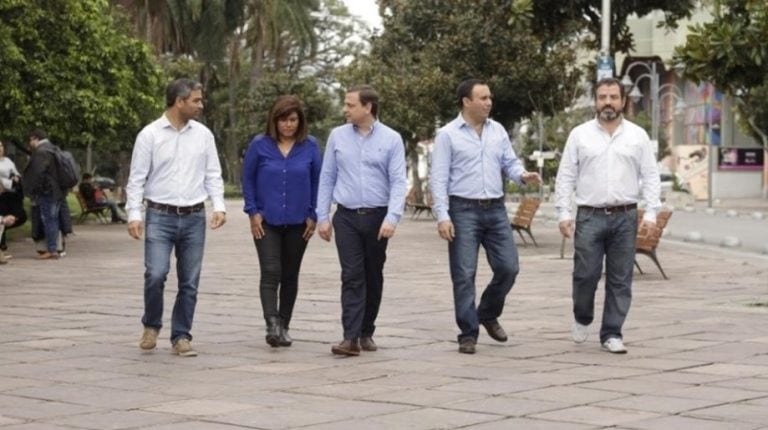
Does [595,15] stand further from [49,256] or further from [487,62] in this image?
[49,256]

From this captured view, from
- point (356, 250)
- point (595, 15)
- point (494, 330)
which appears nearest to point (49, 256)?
point (595, 15)

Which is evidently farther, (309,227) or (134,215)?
(309,227)

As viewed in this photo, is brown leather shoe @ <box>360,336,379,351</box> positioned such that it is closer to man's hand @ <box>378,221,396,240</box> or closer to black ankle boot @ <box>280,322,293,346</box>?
black ankle boot @ <box>280,322,293,346</box>

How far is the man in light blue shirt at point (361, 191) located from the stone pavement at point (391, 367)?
50 centimetres

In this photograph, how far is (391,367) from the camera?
34.3 ft

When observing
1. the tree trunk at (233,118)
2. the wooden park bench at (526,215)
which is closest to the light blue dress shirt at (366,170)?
the wooden park bench at (526,215)

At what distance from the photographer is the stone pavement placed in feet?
27.7

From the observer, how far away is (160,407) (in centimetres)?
876

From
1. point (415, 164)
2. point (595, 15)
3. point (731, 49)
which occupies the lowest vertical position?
point (415, 164)

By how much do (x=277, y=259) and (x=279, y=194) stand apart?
0.45 meters

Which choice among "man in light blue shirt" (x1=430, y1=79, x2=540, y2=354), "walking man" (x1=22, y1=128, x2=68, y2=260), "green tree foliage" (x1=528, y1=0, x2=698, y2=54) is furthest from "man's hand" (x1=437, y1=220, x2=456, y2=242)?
"walking man" (x1=22, y1=128, x2=68, y2=260)

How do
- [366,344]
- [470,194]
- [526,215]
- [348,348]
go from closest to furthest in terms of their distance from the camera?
[348,348]
[470,194]
[366,344]
[526,215]

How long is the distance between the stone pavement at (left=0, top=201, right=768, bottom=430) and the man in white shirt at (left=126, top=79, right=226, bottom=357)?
0.45 meters

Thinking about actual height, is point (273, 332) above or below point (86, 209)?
above
